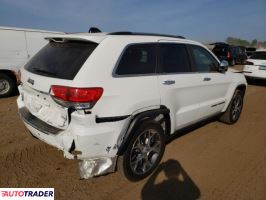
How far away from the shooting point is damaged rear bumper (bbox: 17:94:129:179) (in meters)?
2.64

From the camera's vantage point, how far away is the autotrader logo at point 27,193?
295 cm

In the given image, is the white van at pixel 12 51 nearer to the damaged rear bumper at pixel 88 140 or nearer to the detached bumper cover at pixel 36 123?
the detached bumper cover at pixel 36 123

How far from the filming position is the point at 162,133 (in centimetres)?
349

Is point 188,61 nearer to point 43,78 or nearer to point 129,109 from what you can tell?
point 129,109

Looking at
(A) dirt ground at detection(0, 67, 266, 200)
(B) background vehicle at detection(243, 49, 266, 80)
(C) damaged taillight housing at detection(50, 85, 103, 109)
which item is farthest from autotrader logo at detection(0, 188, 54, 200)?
(B) background vehicle at detection(243, 49, 266, 80)

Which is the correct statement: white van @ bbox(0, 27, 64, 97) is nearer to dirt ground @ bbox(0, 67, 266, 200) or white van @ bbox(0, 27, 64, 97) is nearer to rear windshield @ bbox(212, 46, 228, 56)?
dirt ground @ bbox(0, 67, 266, 200)

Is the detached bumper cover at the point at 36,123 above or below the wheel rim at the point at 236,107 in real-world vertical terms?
above

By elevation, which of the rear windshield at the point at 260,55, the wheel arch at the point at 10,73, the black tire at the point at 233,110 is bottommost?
the wheel arch at the point at 10,73

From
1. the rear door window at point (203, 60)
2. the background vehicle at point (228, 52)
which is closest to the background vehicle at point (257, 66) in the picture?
the rear door window at point (203, 60)

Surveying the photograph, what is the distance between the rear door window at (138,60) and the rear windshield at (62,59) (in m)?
0.39

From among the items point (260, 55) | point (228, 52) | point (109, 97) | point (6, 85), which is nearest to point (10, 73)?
point (6, 85)

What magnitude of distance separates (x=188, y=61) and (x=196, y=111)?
838mm

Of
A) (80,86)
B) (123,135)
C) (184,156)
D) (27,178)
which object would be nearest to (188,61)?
(184,156)

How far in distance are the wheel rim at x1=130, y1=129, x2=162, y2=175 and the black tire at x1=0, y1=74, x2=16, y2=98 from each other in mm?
6218
